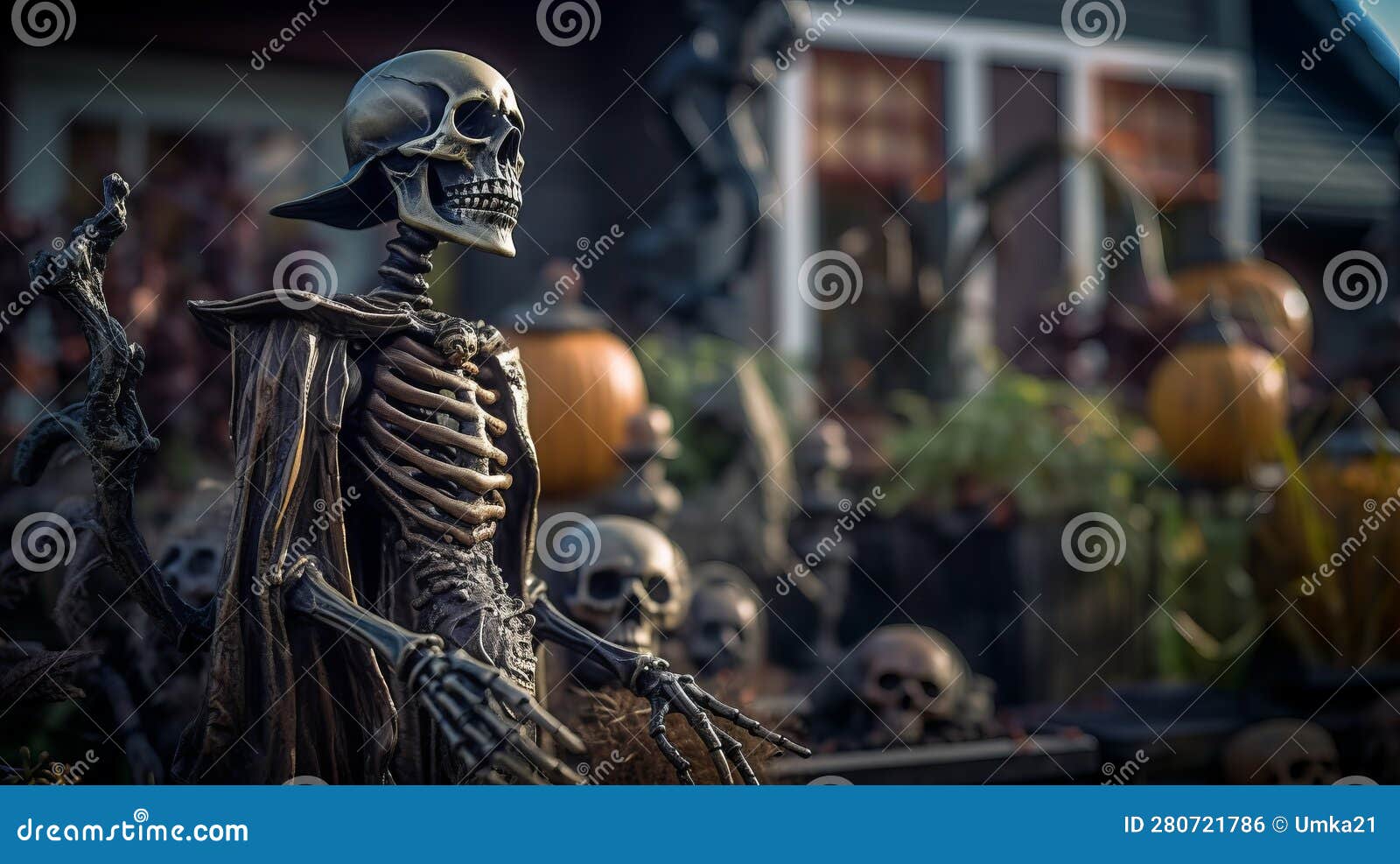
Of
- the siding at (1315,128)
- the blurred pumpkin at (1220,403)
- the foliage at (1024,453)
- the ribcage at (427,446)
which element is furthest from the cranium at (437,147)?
the siding at (1315,128)

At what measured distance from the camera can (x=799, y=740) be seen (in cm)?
398

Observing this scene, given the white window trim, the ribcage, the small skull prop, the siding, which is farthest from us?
the siding

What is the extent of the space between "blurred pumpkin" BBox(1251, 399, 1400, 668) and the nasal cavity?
407 centimetres

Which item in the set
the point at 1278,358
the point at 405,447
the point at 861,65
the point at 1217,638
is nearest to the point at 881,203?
the point at 861,65

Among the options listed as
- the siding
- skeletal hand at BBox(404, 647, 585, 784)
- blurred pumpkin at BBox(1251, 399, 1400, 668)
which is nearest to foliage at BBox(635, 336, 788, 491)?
blurred pumpkin at BBox(1251, 399, 1400, 668)

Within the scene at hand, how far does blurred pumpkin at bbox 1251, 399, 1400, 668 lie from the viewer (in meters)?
5.61

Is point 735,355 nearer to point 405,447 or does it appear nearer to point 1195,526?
point 1195,526

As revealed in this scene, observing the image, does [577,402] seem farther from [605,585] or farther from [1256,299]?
[1256,299]

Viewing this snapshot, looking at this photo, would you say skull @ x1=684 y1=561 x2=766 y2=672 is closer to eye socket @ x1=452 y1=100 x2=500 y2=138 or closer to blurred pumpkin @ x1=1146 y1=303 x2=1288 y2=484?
eye socket @ x1=452 y1=100 x2=500 y2=138

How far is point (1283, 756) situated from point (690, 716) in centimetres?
281

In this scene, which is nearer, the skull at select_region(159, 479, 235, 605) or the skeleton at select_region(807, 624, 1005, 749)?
the skull at select_region(159, 479, 235, 605)

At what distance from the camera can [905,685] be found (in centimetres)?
449

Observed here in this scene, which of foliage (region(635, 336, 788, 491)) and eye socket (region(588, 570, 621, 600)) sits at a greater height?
foliage (region(635, 336, 788, 491))

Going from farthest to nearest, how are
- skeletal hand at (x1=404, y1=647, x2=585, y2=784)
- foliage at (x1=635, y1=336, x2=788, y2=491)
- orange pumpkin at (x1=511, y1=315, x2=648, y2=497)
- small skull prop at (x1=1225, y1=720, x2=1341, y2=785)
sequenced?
foliage at (x1=635, y1=336, x2=788, y2=491) < orange pumpkin at (x1=511, y1=315, x2=648, y2=497) < small skull prop at (x1=1225, y1=720, x2=1341, y2=785) < skeletal hand at (x1=404, y1=647, x2=585, y2=784)
